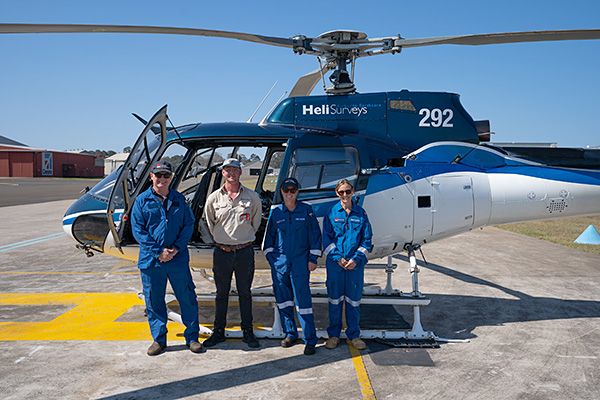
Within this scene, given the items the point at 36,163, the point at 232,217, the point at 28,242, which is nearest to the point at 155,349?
the point at 232,217

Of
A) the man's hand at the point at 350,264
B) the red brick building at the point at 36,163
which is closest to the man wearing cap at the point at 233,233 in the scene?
the man's hand at the point at 350,264

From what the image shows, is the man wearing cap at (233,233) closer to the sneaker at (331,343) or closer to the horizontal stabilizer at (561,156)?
the sneaker at (331,343)

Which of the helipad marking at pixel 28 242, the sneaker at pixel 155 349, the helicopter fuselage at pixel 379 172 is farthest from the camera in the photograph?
the helipad marking at pixel 28 242

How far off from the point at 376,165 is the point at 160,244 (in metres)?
2.67

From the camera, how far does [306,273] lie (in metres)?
4.79

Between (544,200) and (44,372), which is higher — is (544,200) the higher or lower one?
the higher one

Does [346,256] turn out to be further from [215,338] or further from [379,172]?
[215,338]

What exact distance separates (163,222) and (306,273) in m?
1.58

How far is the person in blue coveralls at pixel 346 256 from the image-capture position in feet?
15.4

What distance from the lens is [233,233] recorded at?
15.4ft

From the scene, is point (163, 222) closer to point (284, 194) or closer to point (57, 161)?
point (284, 194)

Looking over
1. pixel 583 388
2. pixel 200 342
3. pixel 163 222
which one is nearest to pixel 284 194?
pixel 163 222

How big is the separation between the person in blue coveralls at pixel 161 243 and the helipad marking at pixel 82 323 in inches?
22.4

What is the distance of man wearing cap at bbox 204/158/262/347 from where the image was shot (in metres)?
4.73
